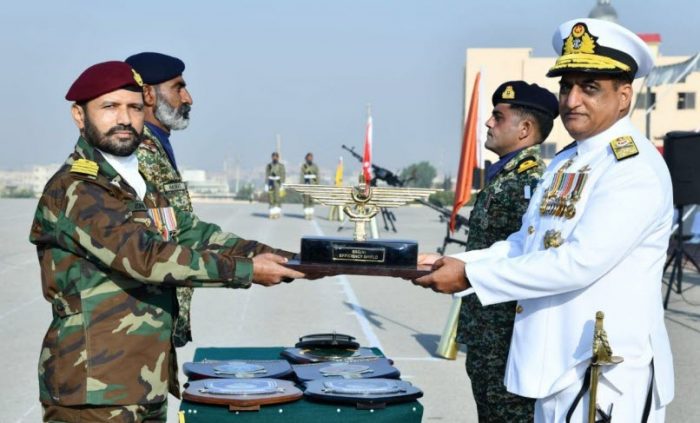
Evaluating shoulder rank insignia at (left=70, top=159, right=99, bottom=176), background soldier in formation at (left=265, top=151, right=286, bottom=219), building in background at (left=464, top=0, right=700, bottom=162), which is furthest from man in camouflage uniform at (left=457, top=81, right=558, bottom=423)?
building in background at (left=464, top=0, right=700, bottom=162)

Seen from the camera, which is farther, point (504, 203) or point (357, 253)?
point (504, 203)

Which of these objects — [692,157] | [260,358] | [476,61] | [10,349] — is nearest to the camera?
[260,358]

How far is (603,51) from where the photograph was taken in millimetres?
2963

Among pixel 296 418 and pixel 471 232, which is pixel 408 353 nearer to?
pixel 471 232

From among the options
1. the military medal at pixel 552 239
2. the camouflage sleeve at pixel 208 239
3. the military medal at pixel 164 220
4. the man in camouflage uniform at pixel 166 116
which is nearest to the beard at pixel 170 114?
the man in camouflage uniform at pixel 166 116

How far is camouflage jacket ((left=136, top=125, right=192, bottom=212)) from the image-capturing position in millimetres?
4566

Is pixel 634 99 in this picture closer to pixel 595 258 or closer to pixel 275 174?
pixel 275 174

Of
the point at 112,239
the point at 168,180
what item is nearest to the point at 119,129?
the point at 112,239

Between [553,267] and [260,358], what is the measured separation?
1.86 m

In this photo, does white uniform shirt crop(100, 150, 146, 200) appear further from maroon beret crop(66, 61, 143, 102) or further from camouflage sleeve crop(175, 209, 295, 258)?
camouflage sleeve crop(175, 209, 295, 258)

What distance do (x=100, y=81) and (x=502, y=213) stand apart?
78.4 inches

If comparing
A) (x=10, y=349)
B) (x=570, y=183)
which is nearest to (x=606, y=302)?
(x=570, y=183)

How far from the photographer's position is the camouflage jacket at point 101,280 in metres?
3.03

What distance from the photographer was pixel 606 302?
284cm
